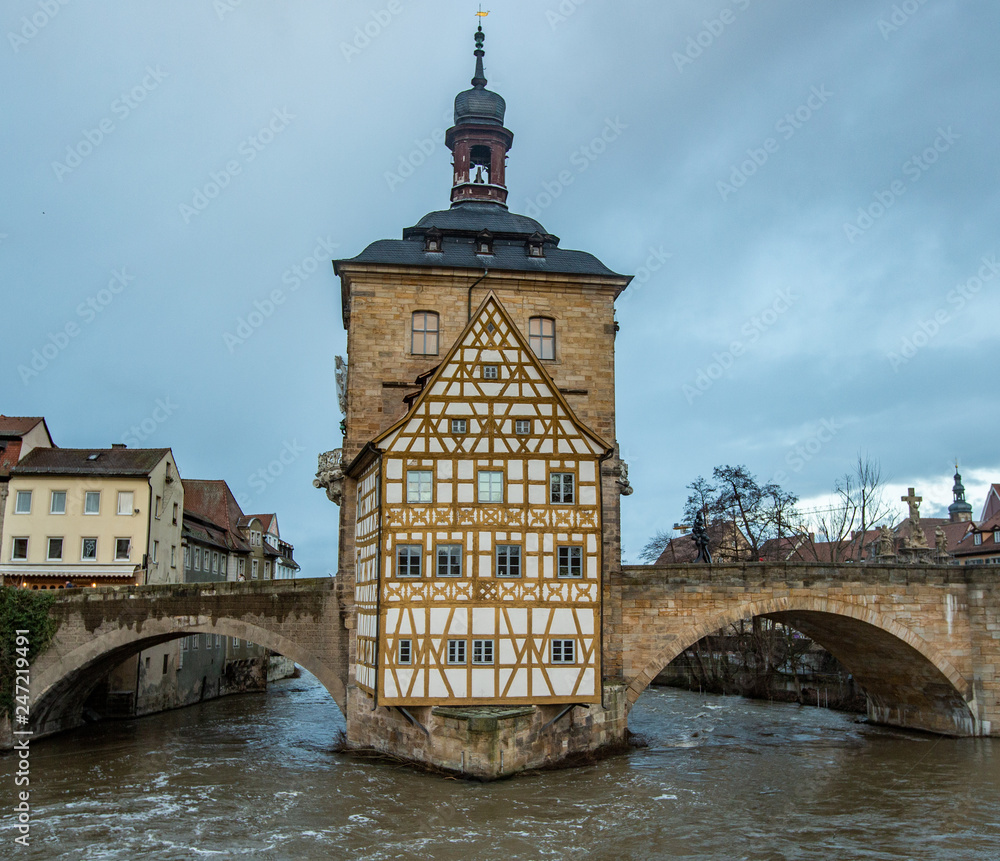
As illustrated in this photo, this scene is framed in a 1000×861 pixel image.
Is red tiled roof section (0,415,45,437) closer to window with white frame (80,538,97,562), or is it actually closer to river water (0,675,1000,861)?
window with white frame (80,538,97,562)

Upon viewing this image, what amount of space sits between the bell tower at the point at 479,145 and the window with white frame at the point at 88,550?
56.7 feet

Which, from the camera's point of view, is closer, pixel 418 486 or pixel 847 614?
pixel 418 486

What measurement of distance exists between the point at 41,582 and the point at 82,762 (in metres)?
10.2

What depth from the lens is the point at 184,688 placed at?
1512 inches

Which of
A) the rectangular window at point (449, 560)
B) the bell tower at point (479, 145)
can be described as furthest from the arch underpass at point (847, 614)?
the bell tower at point (479, 145)

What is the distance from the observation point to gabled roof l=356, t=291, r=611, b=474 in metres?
22.3

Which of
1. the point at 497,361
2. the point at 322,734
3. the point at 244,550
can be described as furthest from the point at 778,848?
the point at 244,550

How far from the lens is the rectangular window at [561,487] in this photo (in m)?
22.5

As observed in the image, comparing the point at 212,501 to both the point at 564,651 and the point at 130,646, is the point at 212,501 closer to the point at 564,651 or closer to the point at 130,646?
the point at 130,646

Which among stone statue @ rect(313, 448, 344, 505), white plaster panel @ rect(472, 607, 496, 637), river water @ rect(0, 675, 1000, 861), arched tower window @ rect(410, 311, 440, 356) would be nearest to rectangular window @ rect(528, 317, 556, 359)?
arched tower window @ rect(410, 311, 440, 356)

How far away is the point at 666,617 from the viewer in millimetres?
25297

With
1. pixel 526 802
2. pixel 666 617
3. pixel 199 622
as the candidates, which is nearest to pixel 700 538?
pixel 666 617

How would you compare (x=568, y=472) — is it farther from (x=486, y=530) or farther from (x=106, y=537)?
(x=106, y=537)

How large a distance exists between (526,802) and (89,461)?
22.3m
